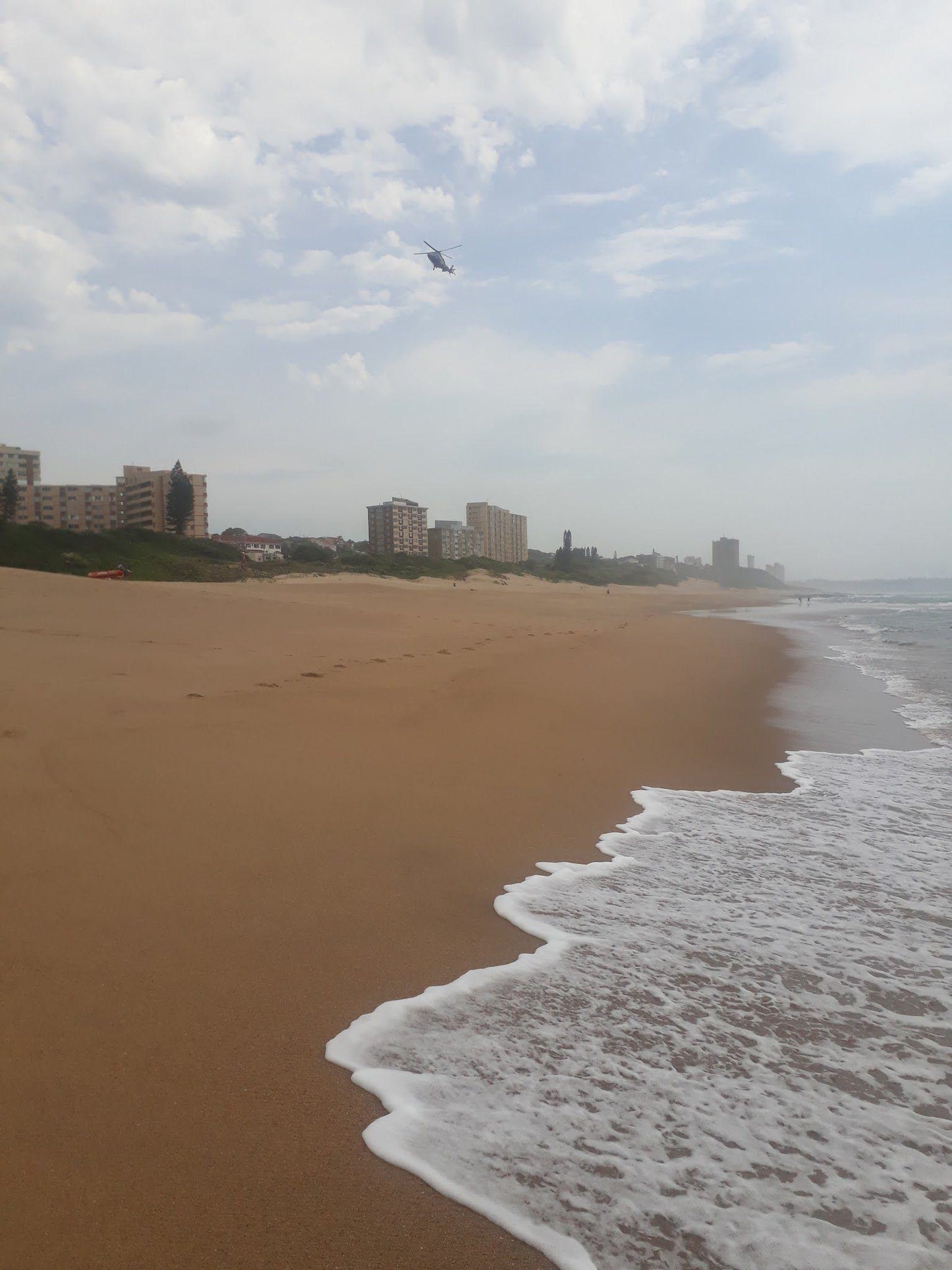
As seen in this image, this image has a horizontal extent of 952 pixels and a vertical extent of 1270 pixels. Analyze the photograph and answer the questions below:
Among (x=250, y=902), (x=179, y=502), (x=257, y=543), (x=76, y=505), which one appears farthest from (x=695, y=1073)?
(x=257, y=543)

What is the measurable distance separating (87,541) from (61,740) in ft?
110

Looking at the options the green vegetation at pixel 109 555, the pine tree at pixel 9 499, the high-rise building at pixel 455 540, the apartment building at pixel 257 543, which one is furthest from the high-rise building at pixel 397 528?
the green vegetation at pixel 109 555

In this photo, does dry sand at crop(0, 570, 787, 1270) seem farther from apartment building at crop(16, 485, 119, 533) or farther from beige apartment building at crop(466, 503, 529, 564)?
beige apartment building at crop(466, 503, 529, 564)

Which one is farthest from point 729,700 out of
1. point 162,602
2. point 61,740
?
point 162,602

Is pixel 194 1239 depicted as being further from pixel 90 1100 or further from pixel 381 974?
pixel 381 974

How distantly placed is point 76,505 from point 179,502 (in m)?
31.1

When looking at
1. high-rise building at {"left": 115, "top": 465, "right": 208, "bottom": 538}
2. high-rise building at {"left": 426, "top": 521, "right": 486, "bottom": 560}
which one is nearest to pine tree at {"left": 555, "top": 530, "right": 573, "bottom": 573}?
high-rise building at {"left": 426, "top": 521, "right": 486, "bottom": 560}

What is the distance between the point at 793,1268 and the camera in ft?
4.72

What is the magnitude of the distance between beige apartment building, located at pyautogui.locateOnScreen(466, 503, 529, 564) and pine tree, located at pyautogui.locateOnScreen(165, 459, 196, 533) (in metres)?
63.3

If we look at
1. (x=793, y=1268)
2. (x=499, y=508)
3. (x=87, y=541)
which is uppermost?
(x=499, y=508)

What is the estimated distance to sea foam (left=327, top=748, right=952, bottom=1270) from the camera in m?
1.54

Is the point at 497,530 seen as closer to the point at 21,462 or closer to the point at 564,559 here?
the point at 564,559

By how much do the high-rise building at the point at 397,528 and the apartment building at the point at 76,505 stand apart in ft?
109

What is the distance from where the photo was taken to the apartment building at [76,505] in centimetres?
7675
